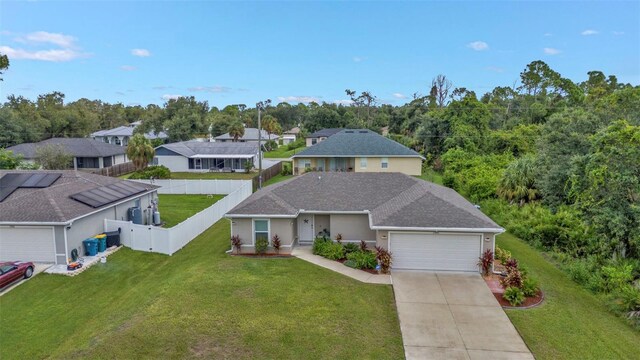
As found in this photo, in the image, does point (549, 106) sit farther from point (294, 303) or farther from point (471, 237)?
point (294, 303)

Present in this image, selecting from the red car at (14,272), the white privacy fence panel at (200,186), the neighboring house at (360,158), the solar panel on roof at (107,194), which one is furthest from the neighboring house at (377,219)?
the neighboring house at (360,158)

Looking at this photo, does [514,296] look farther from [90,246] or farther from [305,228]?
[90,246]

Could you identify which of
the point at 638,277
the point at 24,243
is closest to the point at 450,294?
the point at 638,277

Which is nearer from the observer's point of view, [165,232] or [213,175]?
[165,232]

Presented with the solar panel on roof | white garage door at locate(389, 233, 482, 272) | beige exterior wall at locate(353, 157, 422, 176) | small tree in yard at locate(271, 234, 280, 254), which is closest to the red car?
the solar panel on roof

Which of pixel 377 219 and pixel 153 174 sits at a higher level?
pixel 153 174

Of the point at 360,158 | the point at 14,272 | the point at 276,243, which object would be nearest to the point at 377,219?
the point at 276,243
